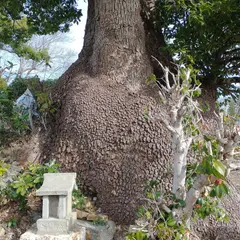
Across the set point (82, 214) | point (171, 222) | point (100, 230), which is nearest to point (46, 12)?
point (82, 214)

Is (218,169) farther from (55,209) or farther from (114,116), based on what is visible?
(114,116)

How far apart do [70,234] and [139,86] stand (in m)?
2.14

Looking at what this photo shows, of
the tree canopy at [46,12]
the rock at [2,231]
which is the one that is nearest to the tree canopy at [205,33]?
the tree canopy at [46,12]

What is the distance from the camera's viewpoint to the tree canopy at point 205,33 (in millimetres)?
3237

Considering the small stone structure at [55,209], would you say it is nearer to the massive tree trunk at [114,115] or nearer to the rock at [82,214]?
the rock at [82,214]

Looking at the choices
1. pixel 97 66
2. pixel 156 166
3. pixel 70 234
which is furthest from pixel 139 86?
pixel 70 234

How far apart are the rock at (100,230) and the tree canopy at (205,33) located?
226cm

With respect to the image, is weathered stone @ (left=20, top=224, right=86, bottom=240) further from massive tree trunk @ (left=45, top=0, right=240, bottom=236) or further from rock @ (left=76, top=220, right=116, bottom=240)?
massive tree trunk @ (left=45, top=0, right=240, bottom=236)

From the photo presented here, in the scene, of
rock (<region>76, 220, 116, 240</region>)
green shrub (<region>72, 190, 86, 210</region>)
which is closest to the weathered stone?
rock (<region>76, 220, 116, 240</region>)

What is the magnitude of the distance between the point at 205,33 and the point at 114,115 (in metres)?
1.64

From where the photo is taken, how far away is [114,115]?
3.46m

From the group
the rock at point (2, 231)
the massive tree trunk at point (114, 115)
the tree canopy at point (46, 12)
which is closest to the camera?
the rock at point (2, 231)

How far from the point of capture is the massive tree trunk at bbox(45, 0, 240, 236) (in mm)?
3146

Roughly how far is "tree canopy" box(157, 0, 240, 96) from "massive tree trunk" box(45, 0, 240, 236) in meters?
0.49
